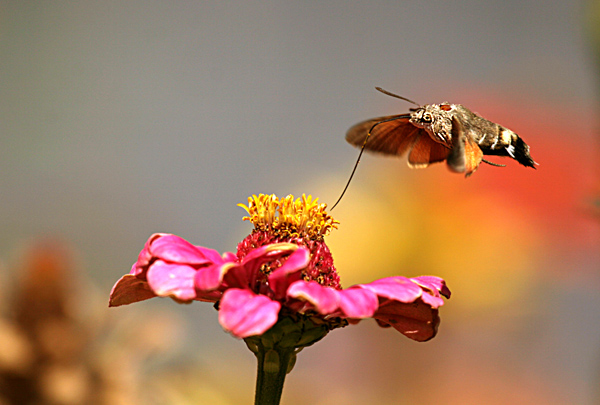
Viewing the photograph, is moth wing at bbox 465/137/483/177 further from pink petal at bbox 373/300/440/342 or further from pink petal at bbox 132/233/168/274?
pink petal at bbox 132/233/168/274

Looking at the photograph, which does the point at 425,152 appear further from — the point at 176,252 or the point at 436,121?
the point at 176,252

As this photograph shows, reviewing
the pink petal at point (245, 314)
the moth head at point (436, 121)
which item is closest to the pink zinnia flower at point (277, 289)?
the pink petal at point (245, 314)

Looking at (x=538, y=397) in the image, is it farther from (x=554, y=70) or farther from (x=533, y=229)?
(x=554, y=70)

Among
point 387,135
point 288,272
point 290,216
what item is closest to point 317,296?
point 288,272

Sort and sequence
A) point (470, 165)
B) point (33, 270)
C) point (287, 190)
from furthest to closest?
1. point (287, 190)
2. point (33, 270)
3. point (470, 165)

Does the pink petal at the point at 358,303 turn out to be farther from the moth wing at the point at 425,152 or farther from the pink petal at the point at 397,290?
the moth wing at the point at 425,152

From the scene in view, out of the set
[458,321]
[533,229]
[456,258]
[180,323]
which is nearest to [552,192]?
[533,229]
